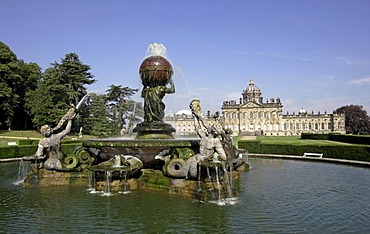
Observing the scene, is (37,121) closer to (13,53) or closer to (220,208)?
(13,53)

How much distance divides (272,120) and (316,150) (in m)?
90.7

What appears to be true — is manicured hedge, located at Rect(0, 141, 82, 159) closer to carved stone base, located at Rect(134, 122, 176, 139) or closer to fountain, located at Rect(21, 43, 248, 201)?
fountain, located at Rect(21, 43, 248, 201)

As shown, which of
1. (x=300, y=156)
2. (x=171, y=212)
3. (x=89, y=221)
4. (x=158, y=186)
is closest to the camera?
(x=89, y=221)

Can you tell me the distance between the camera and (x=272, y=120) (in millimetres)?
109000

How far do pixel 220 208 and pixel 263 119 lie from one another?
4126 inches

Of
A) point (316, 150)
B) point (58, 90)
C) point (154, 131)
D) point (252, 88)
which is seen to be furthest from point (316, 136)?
point (252, 88)

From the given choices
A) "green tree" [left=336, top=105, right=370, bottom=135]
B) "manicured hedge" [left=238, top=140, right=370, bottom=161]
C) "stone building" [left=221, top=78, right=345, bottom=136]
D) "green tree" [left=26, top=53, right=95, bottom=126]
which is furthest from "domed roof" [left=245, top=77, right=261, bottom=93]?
"manicured hedge" [left=238, top=140, right=370, bottom=161]

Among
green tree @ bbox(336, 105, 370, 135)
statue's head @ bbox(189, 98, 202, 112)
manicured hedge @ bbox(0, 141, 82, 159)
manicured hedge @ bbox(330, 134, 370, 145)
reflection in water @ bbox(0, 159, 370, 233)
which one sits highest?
green tree @ bbox(336, 105, 370, 135)

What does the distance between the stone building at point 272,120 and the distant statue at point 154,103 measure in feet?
316

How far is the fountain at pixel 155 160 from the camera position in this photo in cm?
916

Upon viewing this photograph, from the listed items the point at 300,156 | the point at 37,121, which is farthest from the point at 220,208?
the point at 37,121

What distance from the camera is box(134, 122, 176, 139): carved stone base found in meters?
12.5

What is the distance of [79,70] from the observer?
53.9 metres

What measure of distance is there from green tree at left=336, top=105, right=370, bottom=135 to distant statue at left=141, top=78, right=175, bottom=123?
98620 mm
